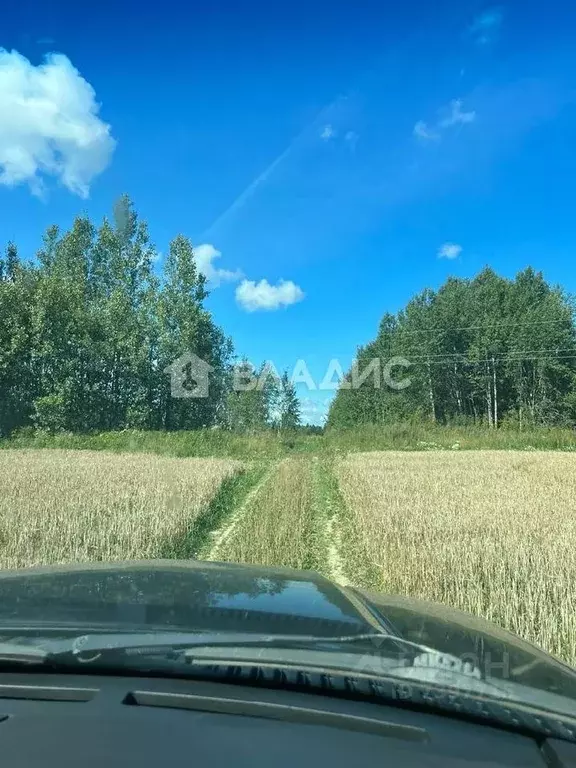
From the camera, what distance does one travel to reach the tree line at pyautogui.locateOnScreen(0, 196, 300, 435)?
143 feet

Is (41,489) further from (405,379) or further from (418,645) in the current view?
(405,379)

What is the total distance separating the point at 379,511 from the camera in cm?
1121

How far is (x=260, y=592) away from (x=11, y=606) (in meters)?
1.16

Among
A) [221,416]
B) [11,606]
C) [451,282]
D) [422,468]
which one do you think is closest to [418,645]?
[11,606]

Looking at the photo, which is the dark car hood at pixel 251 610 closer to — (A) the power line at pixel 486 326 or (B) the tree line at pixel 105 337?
(B) the tree line at pixel 105 337

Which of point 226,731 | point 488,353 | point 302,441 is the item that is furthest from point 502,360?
point 226,731

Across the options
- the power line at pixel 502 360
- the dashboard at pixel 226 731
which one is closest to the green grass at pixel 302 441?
the power line at pixel 502 360

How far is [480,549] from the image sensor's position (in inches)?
301

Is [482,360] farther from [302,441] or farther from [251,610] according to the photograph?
[251,610]

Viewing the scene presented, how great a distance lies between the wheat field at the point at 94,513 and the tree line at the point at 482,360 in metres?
42.5

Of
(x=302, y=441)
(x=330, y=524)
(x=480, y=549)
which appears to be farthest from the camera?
Result: (x=302, y=441)

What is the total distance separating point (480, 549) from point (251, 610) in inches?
216

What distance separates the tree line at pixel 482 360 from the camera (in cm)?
5966

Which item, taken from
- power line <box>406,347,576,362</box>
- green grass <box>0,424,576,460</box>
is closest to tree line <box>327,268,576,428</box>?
power line <box>406,347,576,362</box>
